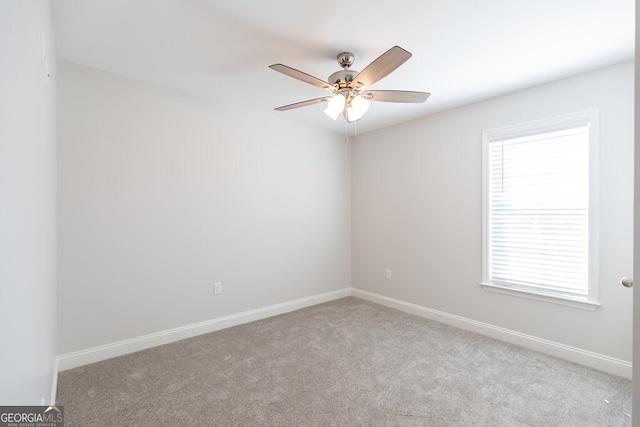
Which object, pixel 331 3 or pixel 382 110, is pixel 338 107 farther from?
pixel 382 110

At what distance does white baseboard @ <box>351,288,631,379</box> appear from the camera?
227 cm

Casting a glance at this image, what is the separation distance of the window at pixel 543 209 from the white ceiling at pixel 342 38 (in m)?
0.50

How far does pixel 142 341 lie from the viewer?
2613 mm

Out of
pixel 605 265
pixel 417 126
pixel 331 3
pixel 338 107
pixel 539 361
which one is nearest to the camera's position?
pixel 331 3

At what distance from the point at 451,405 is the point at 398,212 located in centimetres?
228

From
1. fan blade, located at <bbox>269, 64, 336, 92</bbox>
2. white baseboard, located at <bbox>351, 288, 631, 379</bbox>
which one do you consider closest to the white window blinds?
white baseboard, located at <bbox>351, 288, 631, 379</bbox>

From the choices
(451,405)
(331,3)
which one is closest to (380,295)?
(451,405)

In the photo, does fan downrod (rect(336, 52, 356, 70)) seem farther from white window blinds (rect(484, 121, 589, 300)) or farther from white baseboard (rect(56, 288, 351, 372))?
white baseboard (rect(56, 288, 351, 372))

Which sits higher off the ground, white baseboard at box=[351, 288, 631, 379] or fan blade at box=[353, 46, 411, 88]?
fan blade at box=[353, 46, 411, 88]

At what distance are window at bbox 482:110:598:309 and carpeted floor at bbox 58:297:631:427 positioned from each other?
0.65m

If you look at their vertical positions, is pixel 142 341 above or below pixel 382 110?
below

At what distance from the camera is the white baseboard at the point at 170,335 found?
2311 mm

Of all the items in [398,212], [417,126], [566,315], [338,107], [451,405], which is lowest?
[451,405]

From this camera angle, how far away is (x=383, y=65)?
69.7 inches
